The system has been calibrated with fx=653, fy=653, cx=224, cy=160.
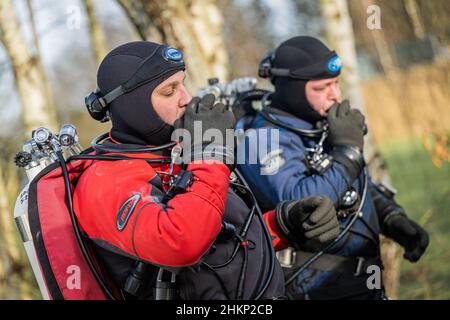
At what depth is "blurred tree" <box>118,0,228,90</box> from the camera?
A: 5.11 metres

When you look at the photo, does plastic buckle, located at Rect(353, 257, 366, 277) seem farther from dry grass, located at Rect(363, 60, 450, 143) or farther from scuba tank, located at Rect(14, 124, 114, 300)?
dry grass, located at Rect(363, 60, 450, 143)

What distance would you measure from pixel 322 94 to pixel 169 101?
150 cm

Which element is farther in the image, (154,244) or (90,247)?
(90,247)

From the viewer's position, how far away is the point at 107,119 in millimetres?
2850

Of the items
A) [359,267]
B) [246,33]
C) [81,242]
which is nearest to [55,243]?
[81,242]

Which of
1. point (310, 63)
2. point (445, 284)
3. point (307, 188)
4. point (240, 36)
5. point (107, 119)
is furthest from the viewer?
point (240, 36)

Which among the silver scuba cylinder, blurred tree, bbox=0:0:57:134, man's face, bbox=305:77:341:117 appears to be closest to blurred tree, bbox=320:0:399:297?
man's face, bbox=305:77:341:117

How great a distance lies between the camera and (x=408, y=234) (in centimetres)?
390

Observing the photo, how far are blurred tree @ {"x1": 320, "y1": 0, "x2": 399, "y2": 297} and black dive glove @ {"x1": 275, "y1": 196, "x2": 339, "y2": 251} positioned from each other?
114 inches

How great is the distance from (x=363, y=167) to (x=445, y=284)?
12.7ft

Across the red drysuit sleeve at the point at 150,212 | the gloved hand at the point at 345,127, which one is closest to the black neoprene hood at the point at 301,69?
the gloved hand at the point at 345,127

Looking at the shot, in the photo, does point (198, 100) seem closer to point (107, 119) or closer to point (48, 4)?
point (107, 119)

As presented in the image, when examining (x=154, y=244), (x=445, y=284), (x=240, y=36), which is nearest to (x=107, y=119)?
(x=154, y=244)

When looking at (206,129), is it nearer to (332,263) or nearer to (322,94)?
(332,263)
